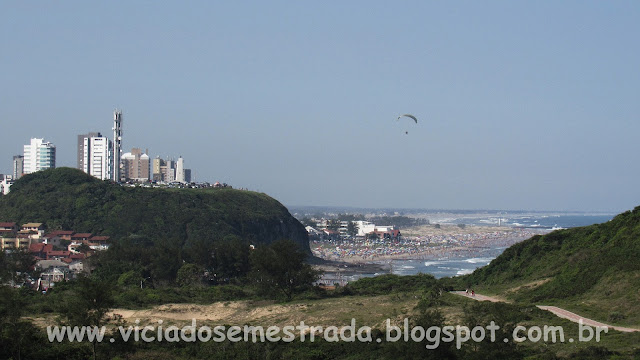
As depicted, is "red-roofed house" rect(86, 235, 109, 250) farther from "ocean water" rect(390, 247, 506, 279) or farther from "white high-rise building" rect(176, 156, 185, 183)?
"white high-rise building" rect(176, 156, 185, 183)

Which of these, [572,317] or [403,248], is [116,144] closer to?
[403,248]

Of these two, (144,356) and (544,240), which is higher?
(544,240)

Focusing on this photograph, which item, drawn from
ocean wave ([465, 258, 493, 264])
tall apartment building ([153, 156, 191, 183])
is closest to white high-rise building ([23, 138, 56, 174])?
tall apartment building ([153, 156, 191, 183])

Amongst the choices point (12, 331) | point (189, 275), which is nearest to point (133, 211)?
point (189, 275)

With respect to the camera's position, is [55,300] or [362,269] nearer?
[55,300]

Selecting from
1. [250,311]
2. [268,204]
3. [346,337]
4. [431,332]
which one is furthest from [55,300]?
[268,204]

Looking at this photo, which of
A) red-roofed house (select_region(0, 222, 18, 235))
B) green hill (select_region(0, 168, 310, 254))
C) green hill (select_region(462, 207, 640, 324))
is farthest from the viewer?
green hill (select_region(0, 168, 310, 254))

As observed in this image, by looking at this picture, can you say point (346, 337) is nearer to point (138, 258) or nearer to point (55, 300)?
point (55, 300)

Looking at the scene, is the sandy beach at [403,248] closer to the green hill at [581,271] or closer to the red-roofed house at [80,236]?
the red-roofed house at [80,236]
